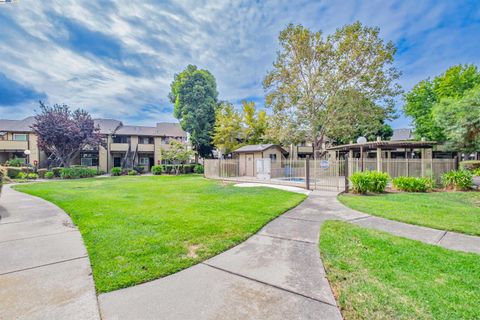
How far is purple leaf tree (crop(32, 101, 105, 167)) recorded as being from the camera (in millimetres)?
20578

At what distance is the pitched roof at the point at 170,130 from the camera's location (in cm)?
3203

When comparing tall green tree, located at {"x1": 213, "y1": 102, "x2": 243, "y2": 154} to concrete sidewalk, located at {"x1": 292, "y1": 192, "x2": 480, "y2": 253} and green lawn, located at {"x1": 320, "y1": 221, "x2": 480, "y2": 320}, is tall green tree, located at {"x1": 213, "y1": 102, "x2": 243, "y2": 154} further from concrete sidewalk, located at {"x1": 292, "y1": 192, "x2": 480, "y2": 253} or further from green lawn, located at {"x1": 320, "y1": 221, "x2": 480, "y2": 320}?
green lawn, located at {"x1": 320, "y1": 221, "x2": 480, "y2": 320}

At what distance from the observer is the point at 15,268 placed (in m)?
3.15

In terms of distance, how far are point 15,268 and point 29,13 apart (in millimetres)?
10457

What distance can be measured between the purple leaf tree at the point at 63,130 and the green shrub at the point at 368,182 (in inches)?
948

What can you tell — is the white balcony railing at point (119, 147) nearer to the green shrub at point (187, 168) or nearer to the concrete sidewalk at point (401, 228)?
the green shrub at point (187, 168)

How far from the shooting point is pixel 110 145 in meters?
28.6

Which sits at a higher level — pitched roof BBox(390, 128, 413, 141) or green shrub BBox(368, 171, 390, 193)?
pitched roof BBox(390, 128, 413, 141)

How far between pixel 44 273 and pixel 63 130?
75.1 ft

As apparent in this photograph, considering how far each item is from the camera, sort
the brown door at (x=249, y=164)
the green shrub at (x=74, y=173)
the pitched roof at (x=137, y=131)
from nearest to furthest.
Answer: the green shrub at (x=74, y=173) → the brown door at (x=249, y=164) → the pitched roof at (x=137, y=131)

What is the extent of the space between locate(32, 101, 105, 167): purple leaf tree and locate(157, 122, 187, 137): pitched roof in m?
9.55

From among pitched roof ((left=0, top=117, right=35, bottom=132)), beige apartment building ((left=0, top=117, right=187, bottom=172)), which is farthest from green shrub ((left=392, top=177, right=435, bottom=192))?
pitched roof ((left=0, top=117, right=35, bottom=132))

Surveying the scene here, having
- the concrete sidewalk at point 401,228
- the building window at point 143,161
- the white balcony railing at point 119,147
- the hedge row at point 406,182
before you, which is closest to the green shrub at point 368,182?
the hedge row at point 406,182

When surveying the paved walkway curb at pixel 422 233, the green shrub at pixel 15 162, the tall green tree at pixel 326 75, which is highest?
the tall green tree at pixel 326 75
